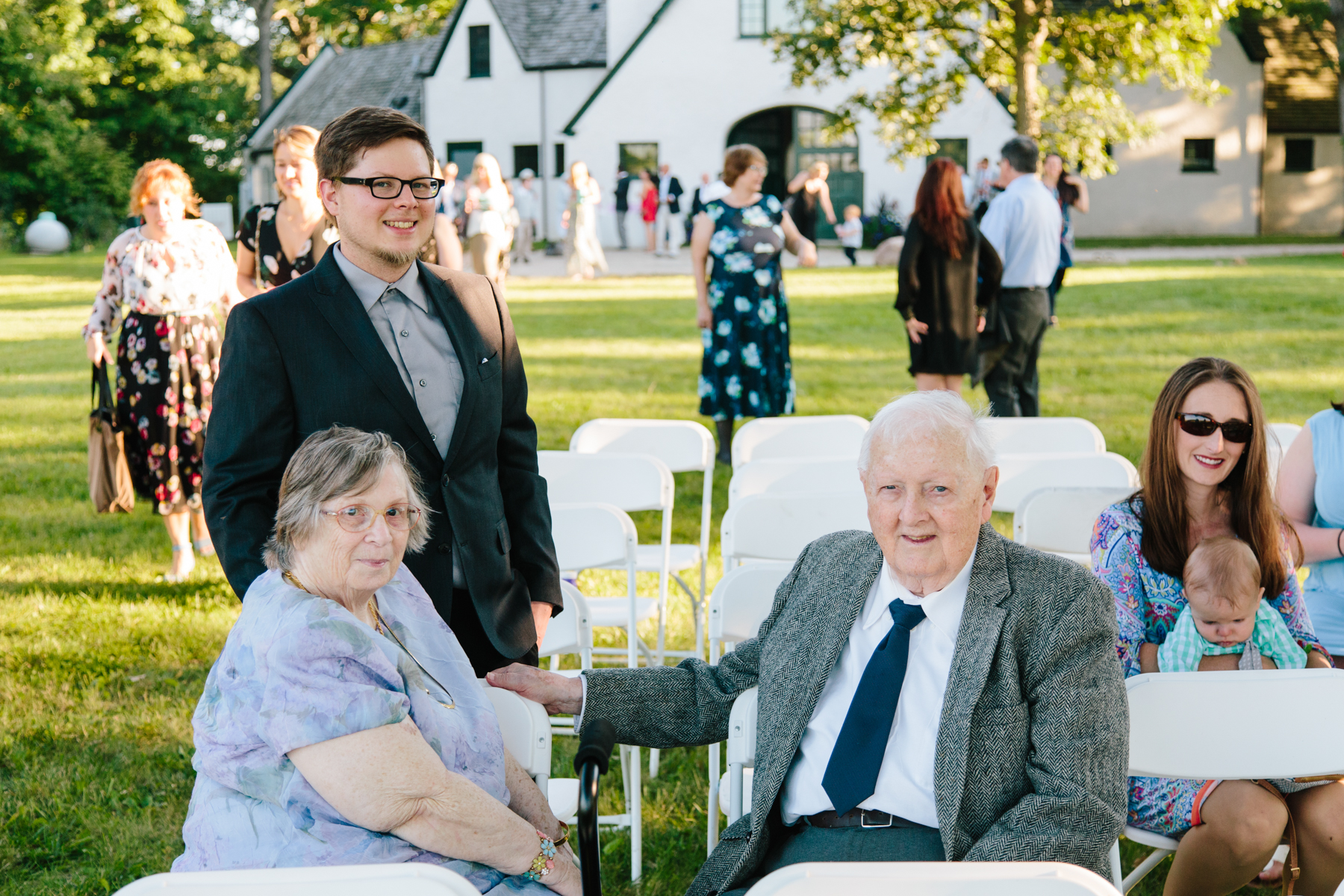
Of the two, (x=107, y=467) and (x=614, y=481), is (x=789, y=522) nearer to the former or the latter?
(x=614, y=481)

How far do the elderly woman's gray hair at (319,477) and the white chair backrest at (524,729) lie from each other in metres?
0.51

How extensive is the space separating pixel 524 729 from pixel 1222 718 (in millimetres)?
1551

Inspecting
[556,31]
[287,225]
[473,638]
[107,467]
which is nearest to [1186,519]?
[473,638]

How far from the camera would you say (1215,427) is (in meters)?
3.28

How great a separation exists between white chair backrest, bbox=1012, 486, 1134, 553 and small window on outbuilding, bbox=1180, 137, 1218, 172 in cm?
3348

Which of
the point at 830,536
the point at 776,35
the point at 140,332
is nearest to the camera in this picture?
the point at 830,536

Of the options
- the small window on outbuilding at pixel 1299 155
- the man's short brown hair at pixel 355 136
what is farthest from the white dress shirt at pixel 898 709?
the small window on outbuilding at pixel 1299 155

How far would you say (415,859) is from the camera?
233 cm

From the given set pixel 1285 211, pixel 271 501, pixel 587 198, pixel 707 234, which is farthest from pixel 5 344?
pixel 1285 211

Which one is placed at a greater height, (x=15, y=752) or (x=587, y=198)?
(x=587, y=198)

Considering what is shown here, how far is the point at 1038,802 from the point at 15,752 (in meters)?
3.75

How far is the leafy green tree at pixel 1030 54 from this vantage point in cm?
1955

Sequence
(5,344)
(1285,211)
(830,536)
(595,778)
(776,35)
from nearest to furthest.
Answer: (595,778)
(830,536)
(5,344)
(776,35)
(1285,211)

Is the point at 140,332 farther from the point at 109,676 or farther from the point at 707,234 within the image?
the point at 707,234
